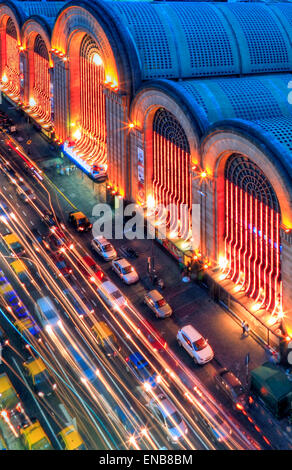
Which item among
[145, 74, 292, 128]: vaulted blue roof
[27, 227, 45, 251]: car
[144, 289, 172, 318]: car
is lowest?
[27, 227, 45, 251]: car

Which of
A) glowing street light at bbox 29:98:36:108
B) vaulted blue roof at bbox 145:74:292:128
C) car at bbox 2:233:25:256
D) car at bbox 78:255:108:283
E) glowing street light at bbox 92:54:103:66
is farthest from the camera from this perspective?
glowing street light at bbox 29:98:36:108

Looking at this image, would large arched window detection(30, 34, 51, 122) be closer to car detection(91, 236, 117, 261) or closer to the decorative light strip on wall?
car detection(91, 236, 117, 261)

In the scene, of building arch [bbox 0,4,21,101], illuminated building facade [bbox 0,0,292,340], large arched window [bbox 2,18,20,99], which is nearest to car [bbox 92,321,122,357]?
illuminated building facade [bbox 0,0,292,340]

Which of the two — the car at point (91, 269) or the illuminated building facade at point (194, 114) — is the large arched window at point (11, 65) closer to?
the illuminated building facade at point (194, 114)

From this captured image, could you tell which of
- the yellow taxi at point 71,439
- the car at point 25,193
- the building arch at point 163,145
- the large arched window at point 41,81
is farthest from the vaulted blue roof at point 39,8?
the yellow taxi at point 71,439

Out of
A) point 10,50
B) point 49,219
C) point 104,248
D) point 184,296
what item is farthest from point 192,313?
point 10,50

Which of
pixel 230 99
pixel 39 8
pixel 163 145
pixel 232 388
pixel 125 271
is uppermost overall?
pixel 39 8

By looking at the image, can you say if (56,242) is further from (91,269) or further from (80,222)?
(91,269)
